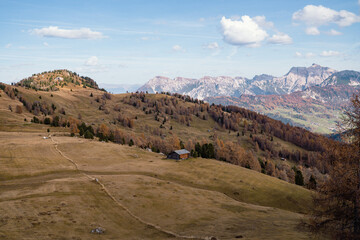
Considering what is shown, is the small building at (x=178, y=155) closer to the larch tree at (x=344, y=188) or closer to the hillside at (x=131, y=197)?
the hillside at (x=131, y=197)

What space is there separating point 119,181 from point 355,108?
207 ft

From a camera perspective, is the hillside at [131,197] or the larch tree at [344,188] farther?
the hillside at [131,197]

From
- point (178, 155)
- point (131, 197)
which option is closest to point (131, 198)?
point (131, 197)

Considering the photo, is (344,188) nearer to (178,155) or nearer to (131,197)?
(131,197)

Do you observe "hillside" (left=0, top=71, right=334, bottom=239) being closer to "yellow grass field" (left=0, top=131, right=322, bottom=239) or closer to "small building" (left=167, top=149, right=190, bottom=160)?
"yellow grass field" (left=0, top=131, right=322, bottom=239)

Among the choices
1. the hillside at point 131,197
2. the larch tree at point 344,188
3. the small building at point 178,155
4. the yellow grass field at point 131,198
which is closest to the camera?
the larch tree at point 344,188

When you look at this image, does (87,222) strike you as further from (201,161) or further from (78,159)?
(201,161)

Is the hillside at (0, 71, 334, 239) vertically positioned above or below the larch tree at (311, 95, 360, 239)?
below

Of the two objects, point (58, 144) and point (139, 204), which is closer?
point (139, 204)

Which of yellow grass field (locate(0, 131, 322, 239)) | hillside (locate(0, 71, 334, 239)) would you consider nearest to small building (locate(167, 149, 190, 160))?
hillside (locate(0, 71, 334, 239))

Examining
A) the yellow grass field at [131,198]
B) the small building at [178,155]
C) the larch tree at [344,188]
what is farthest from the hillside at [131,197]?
the small building at [178,155]

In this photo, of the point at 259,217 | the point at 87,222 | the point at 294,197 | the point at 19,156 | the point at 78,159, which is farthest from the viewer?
the point at 78,159

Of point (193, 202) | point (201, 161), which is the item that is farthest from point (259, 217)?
point (201, 161)

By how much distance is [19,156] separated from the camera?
91.6 metres
